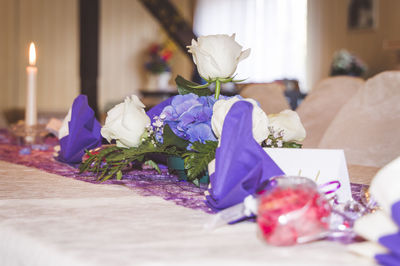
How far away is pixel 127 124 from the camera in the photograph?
80 centimetres

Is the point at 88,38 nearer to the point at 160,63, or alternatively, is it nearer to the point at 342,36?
the point at 160,63

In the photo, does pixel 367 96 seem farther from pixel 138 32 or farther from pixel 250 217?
pixel 138 32

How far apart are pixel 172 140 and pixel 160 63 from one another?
6.01 metres

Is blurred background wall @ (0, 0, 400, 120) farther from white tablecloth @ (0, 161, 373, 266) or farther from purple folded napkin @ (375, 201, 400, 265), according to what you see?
purple folded napkin @ (375, 201, 400, 265)

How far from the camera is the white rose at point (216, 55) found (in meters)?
0.74

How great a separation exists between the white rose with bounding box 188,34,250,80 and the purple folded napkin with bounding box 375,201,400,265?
404 mm

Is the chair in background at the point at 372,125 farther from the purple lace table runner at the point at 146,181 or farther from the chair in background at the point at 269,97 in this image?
the purple lace table runner at the point at 146,181

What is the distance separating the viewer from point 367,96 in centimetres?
143

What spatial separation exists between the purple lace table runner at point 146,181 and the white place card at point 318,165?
4 cm

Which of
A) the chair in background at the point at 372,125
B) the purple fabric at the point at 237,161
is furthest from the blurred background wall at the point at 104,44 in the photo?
the purple fabric at the point at 237,161

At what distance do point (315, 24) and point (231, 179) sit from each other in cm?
567

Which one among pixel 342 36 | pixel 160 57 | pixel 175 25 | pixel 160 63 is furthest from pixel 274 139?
pixel 160 57

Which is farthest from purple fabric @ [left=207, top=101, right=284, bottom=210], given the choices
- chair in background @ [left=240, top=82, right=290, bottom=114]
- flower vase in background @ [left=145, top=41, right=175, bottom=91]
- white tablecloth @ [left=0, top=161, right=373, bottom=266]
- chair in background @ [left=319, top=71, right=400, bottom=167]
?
flower vase in background @ [left=145, top=41, right=175, bottom=91]

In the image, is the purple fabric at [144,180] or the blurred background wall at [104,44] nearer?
the purple fabric at [144,180]
